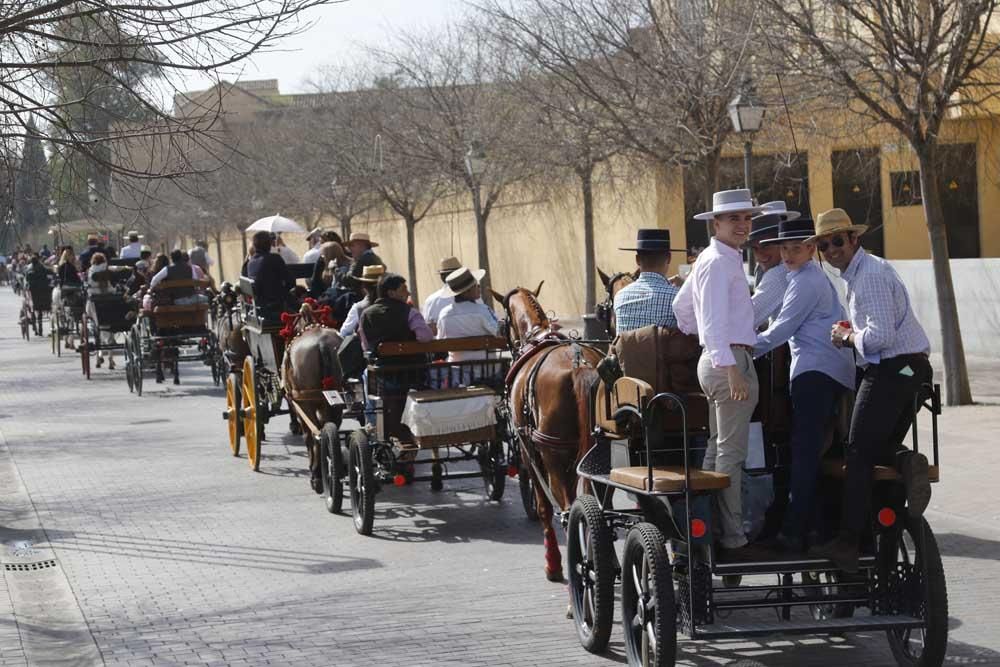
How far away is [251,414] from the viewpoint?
48.8 ft

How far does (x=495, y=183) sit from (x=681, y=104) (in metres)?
12.2

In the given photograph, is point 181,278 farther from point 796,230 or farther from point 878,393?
point 878,393

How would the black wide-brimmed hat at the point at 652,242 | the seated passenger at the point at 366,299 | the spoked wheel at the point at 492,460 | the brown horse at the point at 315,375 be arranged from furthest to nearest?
1. the brown horse at the point at 315,375
2. the seated passenger at the point at 366,299
3. the spoked wheel at the point at 492,460
4. the black wide-brimmed hat at the point at 652,242

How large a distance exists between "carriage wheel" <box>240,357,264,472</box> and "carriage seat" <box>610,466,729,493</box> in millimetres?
8176

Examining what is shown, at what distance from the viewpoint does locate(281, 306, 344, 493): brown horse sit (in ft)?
42.4

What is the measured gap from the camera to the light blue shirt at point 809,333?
6.95 metres

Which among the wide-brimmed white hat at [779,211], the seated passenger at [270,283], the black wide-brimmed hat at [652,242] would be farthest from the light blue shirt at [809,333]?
the seated passenger at [270,283]

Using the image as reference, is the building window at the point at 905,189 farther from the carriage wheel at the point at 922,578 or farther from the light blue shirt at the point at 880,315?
the carriage wheel at the point at 922,578

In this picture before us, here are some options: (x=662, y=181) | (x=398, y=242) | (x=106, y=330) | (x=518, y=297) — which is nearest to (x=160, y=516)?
(x=518, y=297)

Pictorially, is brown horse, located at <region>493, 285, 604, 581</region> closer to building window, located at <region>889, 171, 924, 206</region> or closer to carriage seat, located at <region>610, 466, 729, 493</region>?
carriage seat, located at <region>610, 466, 729, 493</region>

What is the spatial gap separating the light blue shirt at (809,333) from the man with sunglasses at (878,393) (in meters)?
0.18

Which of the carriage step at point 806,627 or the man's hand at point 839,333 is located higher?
the man's hand at point 839,333

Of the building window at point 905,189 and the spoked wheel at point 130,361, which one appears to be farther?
the building window at point 905,189

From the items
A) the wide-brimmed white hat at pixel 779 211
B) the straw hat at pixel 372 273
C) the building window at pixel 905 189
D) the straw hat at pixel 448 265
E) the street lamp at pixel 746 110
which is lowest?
the straw hat at pixel 372 273
